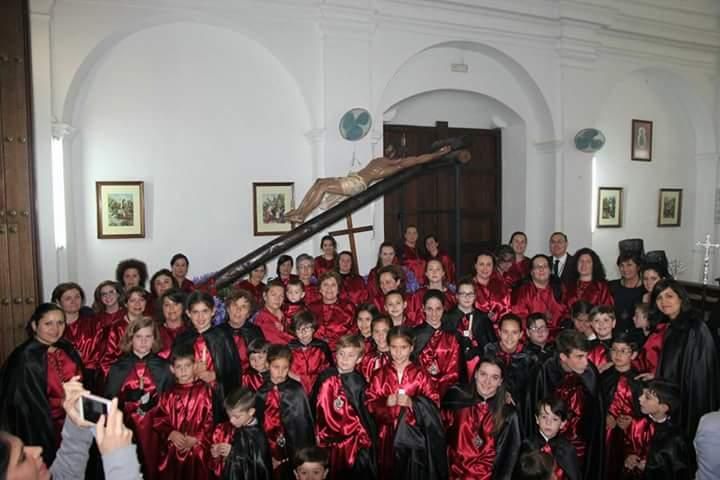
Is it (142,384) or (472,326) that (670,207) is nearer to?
(472,326)

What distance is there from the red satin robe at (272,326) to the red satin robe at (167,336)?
2.22 feet

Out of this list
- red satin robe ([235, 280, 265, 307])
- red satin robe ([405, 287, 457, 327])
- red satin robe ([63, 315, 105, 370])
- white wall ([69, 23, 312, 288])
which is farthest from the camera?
white wall ([69, 23, 312, 288])

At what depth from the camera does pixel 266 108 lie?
8.61 metres

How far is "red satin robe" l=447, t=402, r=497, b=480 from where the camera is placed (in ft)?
12.6

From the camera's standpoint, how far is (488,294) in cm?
601

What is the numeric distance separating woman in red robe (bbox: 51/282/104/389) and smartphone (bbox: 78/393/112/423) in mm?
3231

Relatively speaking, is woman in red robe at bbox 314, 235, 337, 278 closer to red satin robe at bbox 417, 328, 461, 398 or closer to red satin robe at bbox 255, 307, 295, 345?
red satin robe at bbox 255, 307, 295, 345

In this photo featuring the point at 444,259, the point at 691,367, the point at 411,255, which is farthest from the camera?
the point at 411,255

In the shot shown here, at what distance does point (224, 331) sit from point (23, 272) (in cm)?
353

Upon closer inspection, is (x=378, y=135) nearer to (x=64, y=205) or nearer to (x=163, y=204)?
(x=163, y=204)

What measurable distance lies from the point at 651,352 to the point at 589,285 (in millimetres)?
1726

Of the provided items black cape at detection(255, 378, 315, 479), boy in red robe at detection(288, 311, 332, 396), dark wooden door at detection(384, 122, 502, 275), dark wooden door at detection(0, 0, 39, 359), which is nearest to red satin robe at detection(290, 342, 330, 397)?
boy in red robe at detection(288, 311, 332, 396)

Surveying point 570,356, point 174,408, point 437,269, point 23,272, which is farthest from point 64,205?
point 570,356

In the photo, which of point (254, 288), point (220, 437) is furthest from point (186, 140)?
point (220, 437)
